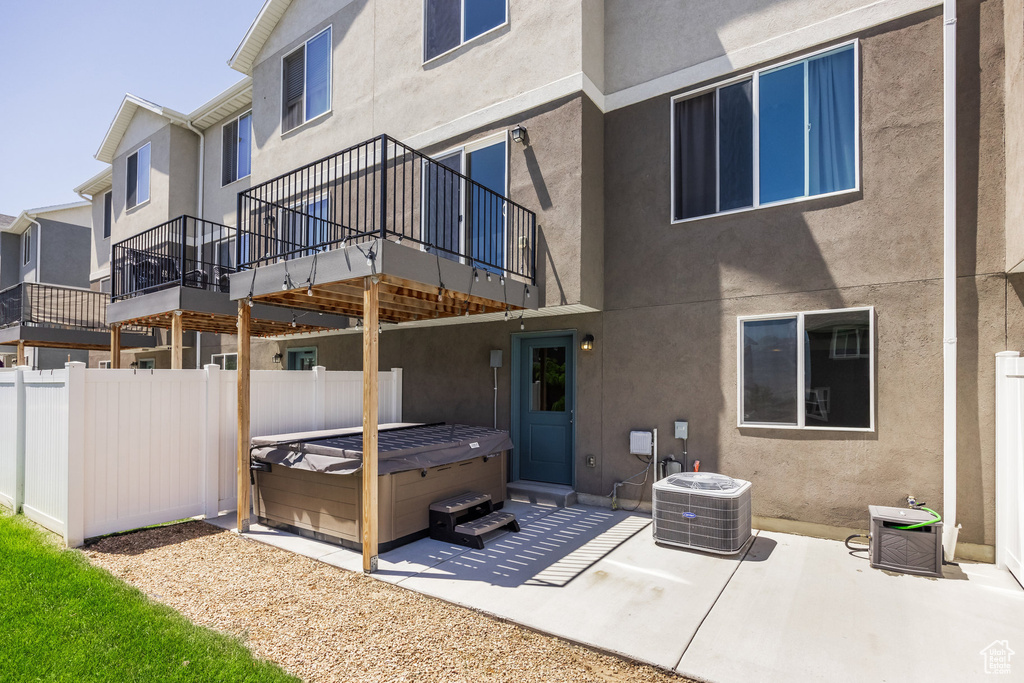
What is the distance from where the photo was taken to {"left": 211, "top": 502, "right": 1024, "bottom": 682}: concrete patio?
310 cm

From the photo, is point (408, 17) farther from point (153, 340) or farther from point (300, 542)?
point (153, 340)

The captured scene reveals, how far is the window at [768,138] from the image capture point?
5438 mm

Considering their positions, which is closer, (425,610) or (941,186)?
(425,610)

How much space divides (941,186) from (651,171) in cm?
286

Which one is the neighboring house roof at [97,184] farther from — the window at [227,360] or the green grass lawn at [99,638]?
the green grass lawn at [99,638]

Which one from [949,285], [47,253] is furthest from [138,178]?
[949,285]

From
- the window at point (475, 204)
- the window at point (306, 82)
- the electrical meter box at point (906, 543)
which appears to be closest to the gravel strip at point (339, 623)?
the electrical meter box at point (906, 543)

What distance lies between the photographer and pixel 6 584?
3.96m

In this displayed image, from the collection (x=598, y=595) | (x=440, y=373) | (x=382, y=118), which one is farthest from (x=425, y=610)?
(x=382, y=118)

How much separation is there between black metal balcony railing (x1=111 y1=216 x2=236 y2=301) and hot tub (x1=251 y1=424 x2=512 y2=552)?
130 inches

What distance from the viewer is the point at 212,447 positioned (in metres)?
6.18

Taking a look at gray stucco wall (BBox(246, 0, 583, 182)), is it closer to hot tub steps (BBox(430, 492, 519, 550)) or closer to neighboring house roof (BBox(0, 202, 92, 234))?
hot tub steps (BBox(430, 492, 519, 550))

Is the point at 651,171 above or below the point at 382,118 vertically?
below

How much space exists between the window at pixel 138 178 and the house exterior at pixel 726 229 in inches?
308
